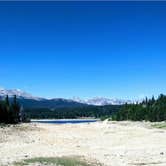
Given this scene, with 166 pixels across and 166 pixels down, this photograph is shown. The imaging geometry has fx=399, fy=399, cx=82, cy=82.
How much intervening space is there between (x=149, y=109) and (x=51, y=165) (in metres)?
138

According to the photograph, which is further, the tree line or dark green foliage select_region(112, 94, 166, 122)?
dark green foliage select_region(112, 94, 166, 122)

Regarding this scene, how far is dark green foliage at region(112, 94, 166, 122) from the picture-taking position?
505 ft

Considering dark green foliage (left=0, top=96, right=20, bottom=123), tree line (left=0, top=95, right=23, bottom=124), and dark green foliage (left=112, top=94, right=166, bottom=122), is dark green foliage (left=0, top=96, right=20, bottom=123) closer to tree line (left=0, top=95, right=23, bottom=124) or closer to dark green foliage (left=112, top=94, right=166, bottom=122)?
tree line (left=0, top=95, right=23, bottom=124)

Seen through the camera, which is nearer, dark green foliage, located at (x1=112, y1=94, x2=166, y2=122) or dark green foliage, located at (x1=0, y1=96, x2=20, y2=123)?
dark green foliage, located at (x1=0, y1=96, x2=20, y2=123)

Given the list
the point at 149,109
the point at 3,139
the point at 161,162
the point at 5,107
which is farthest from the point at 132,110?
the point at 161,162

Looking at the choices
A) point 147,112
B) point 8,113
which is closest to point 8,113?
point 8,113

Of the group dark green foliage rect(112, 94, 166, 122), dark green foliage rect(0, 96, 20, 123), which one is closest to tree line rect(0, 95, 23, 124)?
dark green foliage rect(0, 96, 20, 123)

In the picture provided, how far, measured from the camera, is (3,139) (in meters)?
55.2

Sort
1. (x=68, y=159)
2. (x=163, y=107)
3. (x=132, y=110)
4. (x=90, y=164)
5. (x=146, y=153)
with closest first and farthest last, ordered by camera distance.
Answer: (x=90, y=164) → (x=68, y=159) → (x=146, y=153) → (x=163, y=107) → (x=132, y=110)

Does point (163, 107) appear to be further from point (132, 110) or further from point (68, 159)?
point (68, 159)

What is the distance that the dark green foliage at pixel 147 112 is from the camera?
505 feet

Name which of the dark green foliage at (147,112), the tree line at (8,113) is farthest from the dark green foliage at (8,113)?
the dark green foliage at (147,112)

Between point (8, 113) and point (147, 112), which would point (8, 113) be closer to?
point (8, 113)

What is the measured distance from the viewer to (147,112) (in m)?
165
